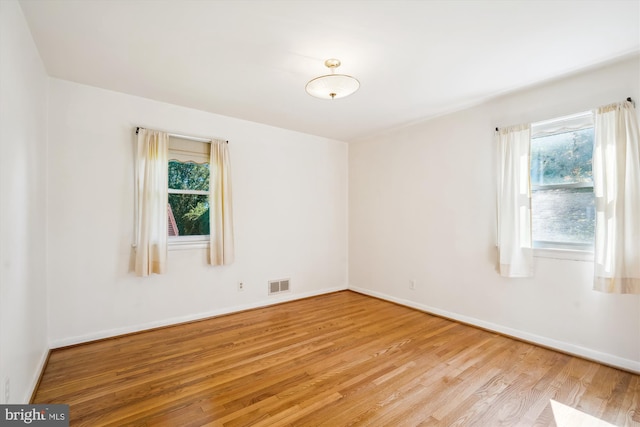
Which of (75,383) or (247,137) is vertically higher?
(247,137)

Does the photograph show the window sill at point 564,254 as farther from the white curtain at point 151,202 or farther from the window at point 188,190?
the white curtain at point 151,202

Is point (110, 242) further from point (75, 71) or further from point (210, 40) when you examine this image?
point (210, 40)

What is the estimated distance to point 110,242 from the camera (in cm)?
322

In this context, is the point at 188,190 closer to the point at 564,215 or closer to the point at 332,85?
the point at 332,85

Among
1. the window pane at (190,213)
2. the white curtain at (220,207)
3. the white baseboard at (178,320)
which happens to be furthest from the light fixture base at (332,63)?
the white baseboard at (178,320)

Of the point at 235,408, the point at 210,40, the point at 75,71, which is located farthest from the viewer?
the point at 75,71

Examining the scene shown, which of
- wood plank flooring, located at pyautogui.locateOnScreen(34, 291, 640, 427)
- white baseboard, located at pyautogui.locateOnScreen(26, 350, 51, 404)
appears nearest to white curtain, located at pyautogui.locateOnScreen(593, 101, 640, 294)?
wood plank flooring, located at pyautogui.locateOnScreen(34, 291, 640, 427)

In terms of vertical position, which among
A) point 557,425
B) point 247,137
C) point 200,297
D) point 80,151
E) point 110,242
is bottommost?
point 557,425

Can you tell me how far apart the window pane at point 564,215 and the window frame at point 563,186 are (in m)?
0.03

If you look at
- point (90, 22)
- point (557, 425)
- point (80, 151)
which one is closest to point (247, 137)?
point (80, 151)

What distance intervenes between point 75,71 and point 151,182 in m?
1.20

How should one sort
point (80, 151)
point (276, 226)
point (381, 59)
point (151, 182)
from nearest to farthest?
point (381, 59), point (80, 151), point (151, 182), point (276, 226)

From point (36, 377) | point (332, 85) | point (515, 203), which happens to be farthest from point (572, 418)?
point (36, 377)

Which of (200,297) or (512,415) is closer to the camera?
(512,415)
